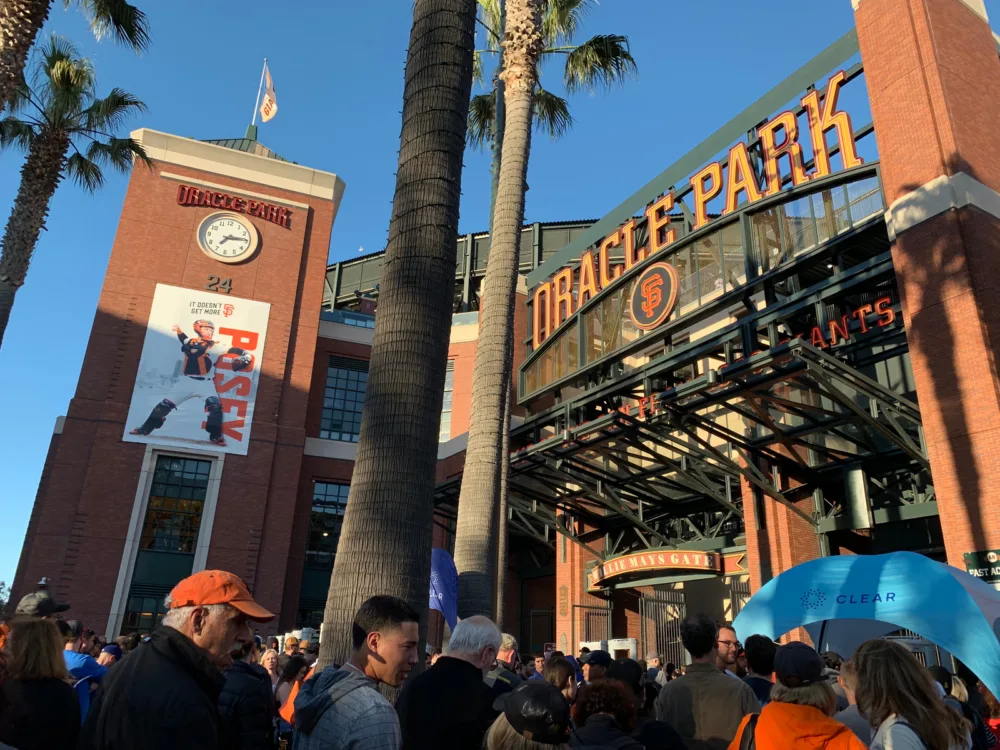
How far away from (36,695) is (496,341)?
27.7 feet

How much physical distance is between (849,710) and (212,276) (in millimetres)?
28258

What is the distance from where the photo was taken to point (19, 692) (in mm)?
3400

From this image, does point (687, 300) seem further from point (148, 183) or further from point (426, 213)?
point (148, 183)

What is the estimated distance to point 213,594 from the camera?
2805mm

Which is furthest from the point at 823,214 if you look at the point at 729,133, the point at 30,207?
the point at 30,207

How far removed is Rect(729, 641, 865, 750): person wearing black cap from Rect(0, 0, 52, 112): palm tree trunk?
1252 cm

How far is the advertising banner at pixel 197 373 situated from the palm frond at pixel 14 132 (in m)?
9.44

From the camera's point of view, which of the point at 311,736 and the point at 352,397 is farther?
the point at 352,397

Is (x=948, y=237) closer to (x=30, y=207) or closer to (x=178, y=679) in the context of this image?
(x=178, y=679)

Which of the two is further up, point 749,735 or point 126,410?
point 126,410

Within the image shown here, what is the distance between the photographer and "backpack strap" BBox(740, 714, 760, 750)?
3.71m

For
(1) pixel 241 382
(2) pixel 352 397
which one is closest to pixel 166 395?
(1) pixel 241 382

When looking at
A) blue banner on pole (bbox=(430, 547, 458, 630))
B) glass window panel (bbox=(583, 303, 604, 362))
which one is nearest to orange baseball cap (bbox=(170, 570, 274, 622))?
blue banner on pole (bbox=(430, 547, 458, 630))

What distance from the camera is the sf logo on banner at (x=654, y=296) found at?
1816cm
